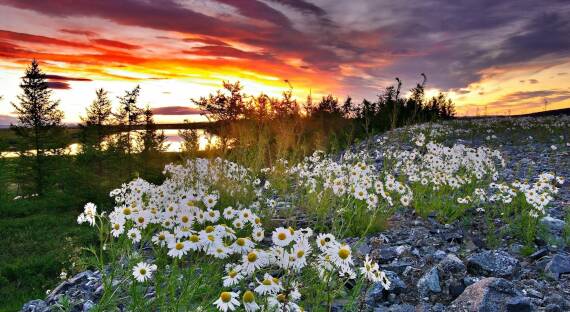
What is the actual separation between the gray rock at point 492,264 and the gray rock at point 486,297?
0.67 meters

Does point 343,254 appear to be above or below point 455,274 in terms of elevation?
above

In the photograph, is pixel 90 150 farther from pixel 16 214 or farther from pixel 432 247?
pixel 432 247

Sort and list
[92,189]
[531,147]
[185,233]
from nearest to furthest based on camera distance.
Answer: [185,233] → [92,189] → [531,147]

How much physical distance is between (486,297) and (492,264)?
1162 millimetres

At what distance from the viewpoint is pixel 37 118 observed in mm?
19953

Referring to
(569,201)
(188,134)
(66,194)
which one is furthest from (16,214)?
(569,201)

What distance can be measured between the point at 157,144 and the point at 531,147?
14.3 m

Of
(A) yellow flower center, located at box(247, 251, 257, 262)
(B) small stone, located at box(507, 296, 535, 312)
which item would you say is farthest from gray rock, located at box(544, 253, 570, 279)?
(A) yellow flower center, located at box(247, 251, 257, 262)

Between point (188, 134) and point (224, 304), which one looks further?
point (188, 134)

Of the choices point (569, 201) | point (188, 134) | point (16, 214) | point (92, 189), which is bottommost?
point (16, 214)

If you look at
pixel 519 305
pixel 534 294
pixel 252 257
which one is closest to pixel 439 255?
pixel 534 294

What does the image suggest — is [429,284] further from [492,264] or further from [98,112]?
[98,112]

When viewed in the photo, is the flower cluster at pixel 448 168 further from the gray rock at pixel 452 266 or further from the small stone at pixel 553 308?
the small stone at pixel 553 308

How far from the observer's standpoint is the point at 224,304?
2609mm
